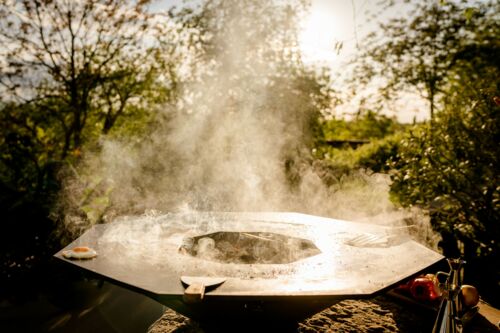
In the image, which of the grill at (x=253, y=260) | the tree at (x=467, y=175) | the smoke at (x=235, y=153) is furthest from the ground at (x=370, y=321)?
the smoke at (x=235, y=153)

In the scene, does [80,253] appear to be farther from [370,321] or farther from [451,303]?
[370,321]

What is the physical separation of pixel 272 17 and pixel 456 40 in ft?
18.1

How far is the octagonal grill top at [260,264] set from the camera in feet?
5.07

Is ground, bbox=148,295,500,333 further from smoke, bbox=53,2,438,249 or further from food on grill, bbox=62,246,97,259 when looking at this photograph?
smoke, bbox=53,2,438,249

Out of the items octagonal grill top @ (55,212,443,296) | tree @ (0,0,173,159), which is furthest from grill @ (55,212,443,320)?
tree @ (0,0,173,159)

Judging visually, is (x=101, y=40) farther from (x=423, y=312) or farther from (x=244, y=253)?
(x=423, y=312)

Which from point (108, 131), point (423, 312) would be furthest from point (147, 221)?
point (108, 131)

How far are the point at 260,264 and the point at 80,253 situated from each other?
103 centimetres

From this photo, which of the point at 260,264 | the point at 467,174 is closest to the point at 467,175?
the point at 467,174

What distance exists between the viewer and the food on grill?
1.84m

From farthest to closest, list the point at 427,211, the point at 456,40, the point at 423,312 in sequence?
the point at 456,40 < the point at 427,211 < the point at 423,312

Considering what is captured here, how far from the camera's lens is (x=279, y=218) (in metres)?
3.12

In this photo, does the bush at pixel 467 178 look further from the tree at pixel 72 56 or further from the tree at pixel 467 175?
the tree at pixel 72 56

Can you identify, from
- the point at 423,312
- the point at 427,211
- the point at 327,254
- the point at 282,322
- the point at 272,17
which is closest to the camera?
the point at 282,322
